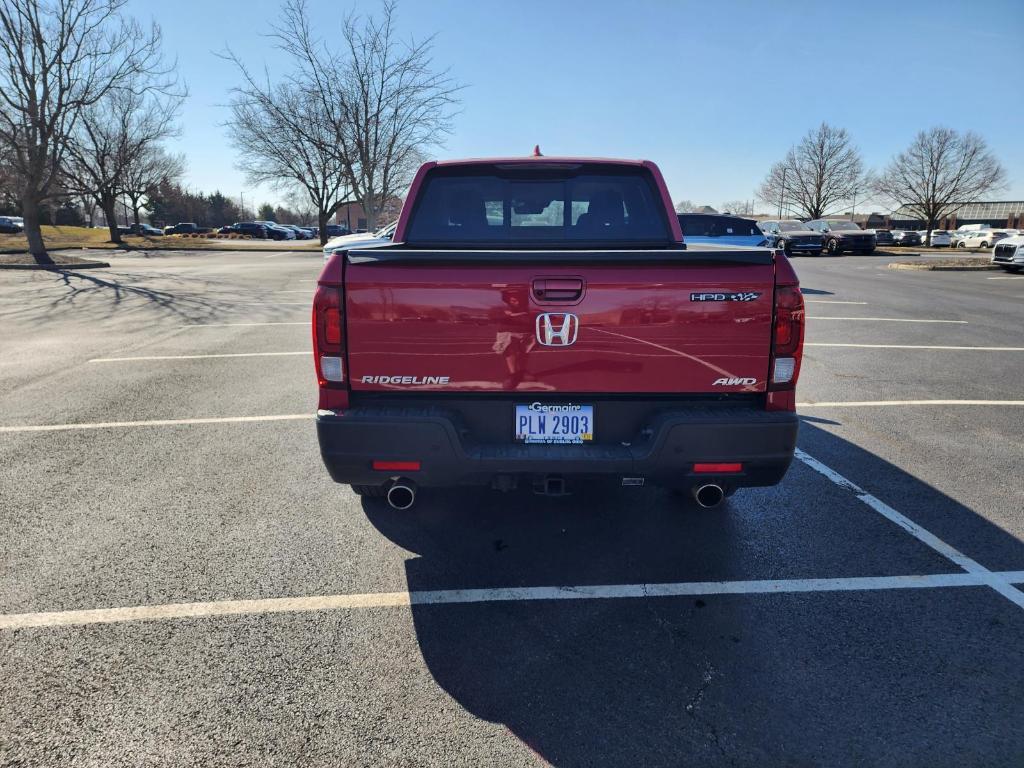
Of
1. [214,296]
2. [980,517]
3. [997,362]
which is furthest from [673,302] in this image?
[214,296]

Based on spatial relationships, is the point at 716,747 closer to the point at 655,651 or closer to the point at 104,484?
the point at 655,651

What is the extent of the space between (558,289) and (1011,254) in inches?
1065

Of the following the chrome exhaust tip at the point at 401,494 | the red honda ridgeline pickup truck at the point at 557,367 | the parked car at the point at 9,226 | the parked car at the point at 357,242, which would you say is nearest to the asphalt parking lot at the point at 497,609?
the chrome exhaust tip at the point at 401,494

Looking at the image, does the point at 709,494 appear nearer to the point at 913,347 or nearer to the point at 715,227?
the point at 913,347

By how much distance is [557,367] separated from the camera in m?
2.94

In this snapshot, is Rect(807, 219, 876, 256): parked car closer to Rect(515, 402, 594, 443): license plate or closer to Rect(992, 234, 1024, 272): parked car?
Rect(992, 234, 1024, 272): parked car

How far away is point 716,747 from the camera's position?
2111mm

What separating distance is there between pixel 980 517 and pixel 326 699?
3848 millimetres

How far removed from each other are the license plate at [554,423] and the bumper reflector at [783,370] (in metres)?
0.87

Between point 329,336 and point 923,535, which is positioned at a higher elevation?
point 329,336

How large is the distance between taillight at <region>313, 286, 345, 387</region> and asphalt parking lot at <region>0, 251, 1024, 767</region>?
1.03m

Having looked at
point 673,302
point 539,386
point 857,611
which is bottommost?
point 857,611

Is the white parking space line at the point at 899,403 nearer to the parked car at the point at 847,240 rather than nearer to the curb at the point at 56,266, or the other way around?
the curb at the point at 56,266

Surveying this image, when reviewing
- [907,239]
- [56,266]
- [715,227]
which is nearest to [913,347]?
[715,227]
